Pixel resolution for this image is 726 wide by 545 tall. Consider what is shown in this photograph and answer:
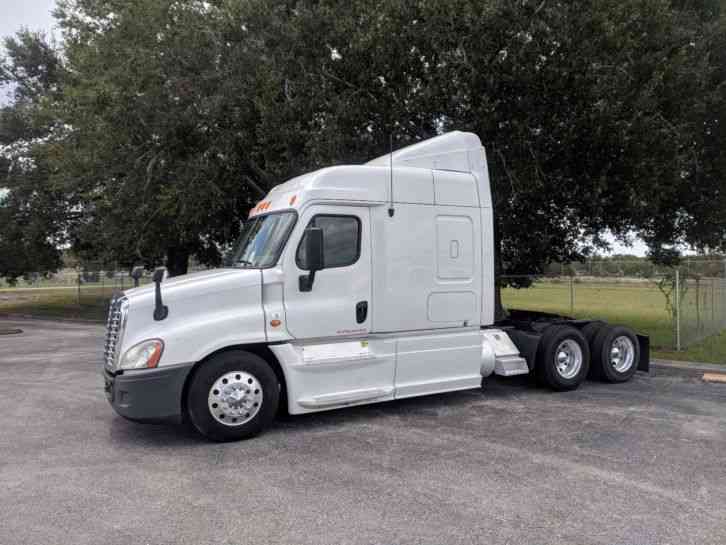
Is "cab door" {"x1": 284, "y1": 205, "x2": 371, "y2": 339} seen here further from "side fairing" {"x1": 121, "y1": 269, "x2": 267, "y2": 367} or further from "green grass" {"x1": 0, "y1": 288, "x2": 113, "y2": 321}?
"green grass" {"x1": 0, "y1": 288, "x2": 113, "y2": 321}

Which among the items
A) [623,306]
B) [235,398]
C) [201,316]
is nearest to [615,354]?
[623,306]

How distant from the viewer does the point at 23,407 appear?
7.86 metres

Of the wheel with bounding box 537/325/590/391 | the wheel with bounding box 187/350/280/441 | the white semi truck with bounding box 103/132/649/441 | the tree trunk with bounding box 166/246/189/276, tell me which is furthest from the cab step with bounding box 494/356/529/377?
the tree trunk with bounding box 166/246/189/276

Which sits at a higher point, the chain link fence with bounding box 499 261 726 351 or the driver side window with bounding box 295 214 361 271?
the driver side window with bounding box 295 214 361 271

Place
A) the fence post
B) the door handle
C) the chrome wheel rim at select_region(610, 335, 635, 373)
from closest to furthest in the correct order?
the door handle → the chrome wheel rim at select_region(610, 335, 635, 373) → the fence post

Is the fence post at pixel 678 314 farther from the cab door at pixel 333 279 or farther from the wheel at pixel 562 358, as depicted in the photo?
the cab door at pixel 333 279

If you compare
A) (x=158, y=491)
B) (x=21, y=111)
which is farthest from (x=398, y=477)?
(x=21, y=111)

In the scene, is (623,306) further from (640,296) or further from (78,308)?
(78,308)

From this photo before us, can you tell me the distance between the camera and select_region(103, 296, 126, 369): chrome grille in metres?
6.19

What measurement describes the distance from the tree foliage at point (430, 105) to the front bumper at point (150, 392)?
269 inches

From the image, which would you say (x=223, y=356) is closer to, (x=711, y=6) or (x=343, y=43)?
(x=343, y=43)

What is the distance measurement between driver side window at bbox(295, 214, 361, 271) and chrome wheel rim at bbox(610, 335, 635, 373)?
15.2 ft

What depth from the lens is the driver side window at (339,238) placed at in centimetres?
677

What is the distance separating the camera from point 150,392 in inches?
232
